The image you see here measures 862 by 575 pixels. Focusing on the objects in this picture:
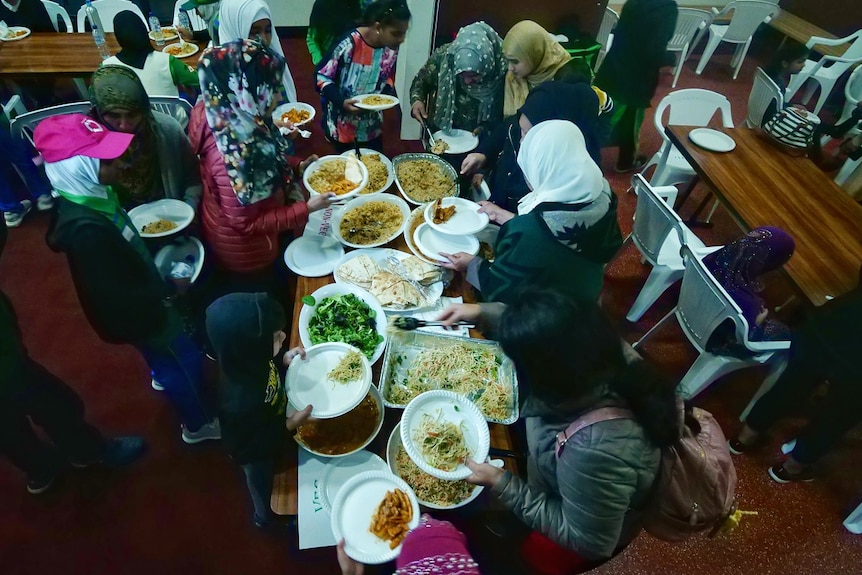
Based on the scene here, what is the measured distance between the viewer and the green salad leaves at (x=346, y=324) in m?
2.02

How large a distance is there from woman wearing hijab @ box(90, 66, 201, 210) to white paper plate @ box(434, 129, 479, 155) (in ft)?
5.25

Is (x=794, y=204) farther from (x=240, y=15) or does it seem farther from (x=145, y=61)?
(x=145, y=61)

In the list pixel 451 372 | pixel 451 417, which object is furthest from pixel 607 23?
pixel 451 417

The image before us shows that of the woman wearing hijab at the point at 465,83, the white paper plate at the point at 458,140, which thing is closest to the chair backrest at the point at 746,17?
the woman wearing hijab at the point at 465,83

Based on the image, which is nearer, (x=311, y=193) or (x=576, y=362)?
(x=576, y=362)

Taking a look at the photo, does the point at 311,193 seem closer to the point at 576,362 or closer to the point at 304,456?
the point at 304,456

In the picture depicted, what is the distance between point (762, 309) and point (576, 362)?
6.56ft

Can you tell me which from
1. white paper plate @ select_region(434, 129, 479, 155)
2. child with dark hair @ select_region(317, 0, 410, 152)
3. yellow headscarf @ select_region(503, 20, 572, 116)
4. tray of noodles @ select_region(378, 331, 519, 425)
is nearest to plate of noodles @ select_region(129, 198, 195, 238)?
child with dark hair @ select_region(317, 0, 410, 152)

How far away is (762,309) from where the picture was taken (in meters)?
2.61

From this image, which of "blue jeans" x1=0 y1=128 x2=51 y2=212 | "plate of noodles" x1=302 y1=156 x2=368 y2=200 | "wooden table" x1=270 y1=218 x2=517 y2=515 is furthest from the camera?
"blue jeans" x1=0 y1=128 x2=51 y2=212

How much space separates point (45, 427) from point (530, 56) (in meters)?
3.44

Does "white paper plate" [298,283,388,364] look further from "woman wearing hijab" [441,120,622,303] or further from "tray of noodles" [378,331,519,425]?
"woman wearing hijab" [441,120,622,303]

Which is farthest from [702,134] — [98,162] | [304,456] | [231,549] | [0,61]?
[0,61]

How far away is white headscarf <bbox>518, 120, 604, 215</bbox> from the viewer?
1862mm
